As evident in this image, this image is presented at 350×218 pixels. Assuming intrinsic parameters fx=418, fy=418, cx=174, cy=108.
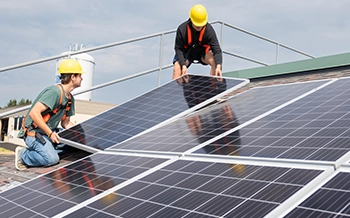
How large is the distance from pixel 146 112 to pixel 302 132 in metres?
3.19

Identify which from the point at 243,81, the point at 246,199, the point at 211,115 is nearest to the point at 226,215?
the point at 246,199

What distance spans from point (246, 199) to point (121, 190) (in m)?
1.42

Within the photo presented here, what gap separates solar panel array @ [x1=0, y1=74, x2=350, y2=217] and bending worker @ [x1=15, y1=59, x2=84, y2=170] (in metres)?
0.38

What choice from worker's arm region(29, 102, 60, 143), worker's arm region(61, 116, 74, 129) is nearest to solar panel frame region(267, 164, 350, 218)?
worker's arm region(29, 102, 60, 143)

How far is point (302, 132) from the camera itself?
448cm

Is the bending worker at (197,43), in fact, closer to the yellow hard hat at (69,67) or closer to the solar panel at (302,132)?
the yellow hard hat at (69,67)

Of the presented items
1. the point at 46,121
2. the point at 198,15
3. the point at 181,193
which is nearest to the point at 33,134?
the point at 46,121

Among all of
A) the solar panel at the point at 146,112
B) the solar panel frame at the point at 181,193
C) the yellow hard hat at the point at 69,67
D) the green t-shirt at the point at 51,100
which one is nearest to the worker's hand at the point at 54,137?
the solar panel at the point at 146,112

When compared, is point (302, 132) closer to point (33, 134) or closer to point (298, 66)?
point (33, 134)

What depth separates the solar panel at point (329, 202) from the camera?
2645 mm

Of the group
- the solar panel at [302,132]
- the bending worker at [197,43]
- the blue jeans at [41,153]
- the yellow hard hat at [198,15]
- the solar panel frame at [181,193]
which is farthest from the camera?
the bending worker at [197,43]

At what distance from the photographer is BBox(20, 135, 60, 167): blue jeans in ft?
20.4

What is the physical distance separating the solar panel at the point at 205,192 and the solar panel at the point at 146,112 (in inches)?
81.2

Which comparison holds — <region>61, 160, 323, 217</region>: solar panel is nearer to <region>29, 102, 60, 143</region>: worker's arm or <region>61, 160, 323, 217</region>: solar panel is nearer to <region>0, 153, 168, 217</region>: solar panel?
<region>0, 153, 168, 217</region>: solar panel
